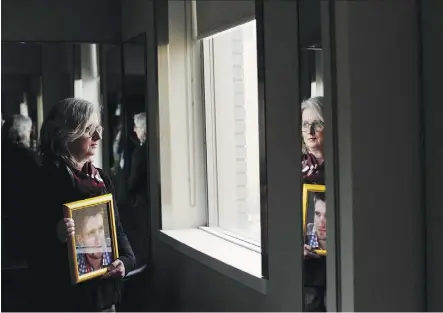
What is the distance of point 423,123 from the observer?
1.19 metres

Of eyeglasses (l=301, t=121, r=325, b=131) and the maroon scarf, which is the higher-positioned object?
eyeglasses (l=301, t=121, r=325, b=131)

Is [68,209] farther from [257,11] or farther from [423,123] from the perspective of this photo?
[423,123]

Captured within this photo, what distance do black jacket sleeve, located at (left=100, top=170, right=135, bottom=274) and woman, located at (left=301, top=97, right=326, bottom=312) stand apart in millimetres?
380

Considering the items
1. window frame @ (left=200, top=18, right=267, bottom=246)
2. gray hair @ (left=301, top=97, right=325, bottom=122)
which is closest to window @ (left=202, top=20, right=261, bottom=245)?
window frame @ (left=200, top=18, right=267, bottom=246)

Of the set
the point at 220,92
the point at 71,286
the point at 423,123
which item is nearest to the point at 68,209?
the point at 71,286

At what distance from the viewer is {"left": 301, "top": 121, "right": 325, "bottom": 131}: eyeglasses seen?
1.21 meters

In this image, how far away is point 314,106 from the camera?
1.23 meters

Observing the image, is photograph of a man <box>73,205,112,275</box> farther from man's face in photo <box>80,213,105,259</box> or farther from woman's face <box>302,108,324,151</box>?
woman's face <box>302,108,324,151</box>

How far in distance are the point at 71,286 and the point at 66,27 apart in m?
0.56

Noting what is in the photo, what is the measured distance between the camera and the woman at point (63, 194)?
4.24 feet

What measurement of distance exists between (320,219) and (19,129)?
66cm

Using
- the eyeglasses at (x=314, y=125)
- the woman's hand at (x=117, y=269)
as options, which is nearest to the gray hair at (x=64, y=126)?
the woman's hand at (x=117, y=269)

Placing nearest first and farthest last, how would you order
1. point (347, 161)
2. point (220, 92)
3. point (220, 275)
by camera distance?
point (347, 161)
point (220, 275)
point (220, 92)

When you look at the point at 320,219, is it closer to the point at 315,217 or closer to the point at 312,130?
the point at 315,217
